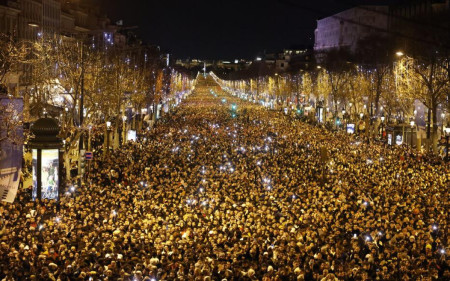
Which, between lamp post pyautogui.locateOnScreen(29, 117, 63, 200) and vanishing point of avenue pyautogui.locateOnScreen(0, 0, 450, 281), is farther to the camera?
lamp post pyautogui.locateOnScreen(29, 117, 63, 200)

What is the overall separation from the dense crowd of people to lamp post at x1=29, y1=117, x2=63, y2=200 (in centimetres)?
61

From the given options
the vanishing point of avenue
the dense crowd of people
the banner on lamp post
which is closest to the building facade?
the vanishing point of avenue

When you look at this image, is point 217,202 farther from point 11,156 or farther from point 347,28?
point 347,28

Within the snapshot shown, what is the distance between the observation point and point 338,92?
7000cm

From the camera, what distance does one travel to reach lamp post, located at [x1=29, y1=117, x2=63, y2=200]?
23.6 m

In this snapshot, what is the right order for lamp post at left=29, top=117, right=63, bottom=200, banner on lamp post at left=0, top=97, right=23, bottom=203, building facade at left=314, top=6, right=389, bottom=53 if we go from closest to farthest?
banner on lamp post at left=0, top=97, right=23, bottom=203 → lamp post at left=29, top=117, right=63, bottom=200 → building facade at left=314, top=6, right=389, bottom=53

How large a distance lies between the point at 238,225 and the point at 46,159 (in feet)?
28.7

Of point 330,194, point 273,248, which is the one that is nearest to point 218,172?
point 330,194

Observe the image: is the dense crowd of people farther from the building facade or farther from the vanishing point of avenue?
the building facade

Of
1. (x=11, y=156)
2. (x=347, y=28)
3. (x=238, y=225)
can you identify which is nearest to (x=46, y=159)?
(x=11, y=156)

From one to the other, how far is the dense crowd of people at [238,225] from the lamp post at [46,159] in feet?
1.99

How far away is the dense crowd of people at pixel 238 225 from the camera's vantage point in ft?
48.3

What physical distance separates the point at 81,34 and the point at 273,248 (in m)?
51.3

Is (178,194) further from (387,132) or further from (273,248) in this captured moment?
(387,132)
